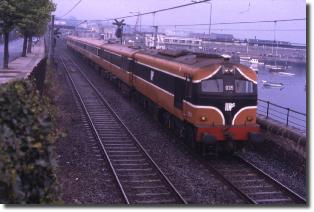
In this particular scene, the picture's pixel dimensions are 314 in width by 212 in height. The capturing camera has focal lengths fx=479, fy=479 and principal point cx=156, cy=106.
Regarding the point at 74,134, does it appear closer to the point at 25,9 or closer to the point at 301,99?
the point at 301,99

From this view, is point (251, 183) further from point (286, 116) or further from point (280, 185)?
point (286, 116)

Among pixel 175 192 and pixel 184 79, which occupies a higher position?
pixel 184 79

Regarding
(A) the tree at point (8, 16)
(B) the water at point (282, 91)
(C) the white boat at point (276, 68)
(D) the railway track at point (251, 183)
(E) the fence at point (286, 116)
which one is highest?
(A) the tree at point (8, 16)

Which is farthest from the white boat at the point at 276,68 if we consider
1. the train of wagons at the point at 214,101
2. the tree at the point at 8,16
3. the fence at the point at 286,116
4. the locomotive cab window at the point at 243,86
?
the tree at the point at 8,16

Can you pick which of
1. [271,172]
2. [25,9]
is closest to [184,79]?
[271,172]

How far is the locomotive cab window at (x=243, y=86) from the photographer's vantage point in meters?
12.9

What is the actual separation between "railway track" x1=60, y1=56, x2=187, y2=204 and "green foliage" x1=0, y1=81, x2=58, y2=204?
3.95 meters

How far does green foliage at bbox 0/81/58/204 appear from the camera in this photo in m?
4.99

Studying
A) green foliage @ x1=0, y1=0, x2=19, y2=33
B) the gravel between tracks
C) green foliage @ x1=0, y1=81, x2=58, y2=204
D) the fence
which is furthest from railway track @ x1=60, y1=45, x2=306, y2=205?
green foliage @ x1=0, y1=0, x2=19, y2=33

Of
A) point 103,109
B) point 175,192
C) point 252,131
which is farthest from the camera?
point 103,109

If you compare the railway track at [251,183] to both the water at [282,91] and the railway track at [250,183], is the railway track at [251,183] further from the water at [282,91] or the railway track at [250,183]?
the water at [282,91]

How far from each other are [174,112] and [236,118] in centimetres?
260

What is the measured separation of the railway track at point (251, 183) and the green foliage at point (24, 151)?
5.22 metres

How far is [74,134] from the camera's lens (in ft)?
52.5
